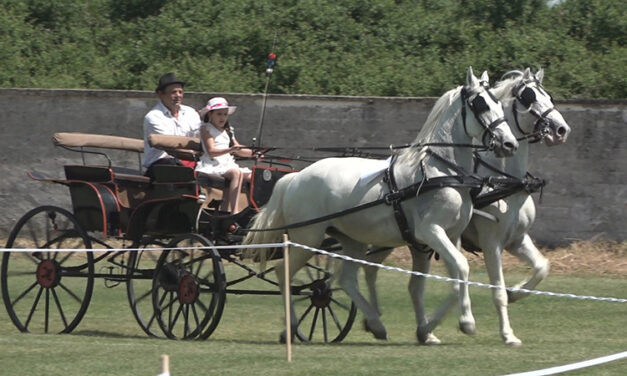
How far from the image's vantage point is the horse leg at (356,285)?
9.84m

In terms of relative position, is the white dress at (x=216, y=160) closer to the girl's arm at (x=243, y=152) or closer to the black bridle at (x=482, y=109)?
the girl's arm at (x=243, y=152)

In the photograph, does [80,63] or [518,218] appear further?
[80,63]

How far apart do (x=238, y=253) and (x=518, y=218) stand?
7.89 feet

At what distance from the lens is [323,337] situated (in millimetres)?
11031

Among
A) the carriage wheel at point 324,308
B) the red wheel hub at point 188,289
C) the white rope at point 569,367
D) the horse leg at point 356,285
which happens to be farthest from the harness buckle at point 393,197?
the white rope at point 569,367

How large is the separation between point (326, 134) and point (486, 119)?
6381 mm

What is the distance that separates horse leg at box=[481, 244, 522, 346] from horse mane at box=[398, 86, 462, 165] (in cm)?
97

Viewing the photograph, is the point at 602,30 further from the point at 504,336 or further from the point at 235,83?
the point at 504,336

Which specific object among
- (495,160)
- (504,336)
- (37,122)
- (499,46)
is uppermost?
(499,46)

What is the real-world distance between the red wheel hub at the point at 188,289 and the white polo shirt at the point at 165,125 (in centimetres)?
128

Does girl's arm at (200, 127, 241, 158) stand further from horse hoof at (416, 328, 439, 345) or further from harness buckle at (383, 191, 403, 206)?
horse hoof at (416, 328, 439, 345)

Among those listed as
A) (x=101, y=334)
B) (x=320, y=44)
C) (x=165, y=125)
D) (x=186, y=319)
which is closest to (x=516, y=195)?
(x=186, y=319)

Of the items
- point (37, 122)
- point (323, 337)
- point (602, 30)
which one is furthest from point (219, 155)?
point (602, 30)

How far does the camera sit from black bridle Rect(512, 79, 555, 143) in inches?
390
